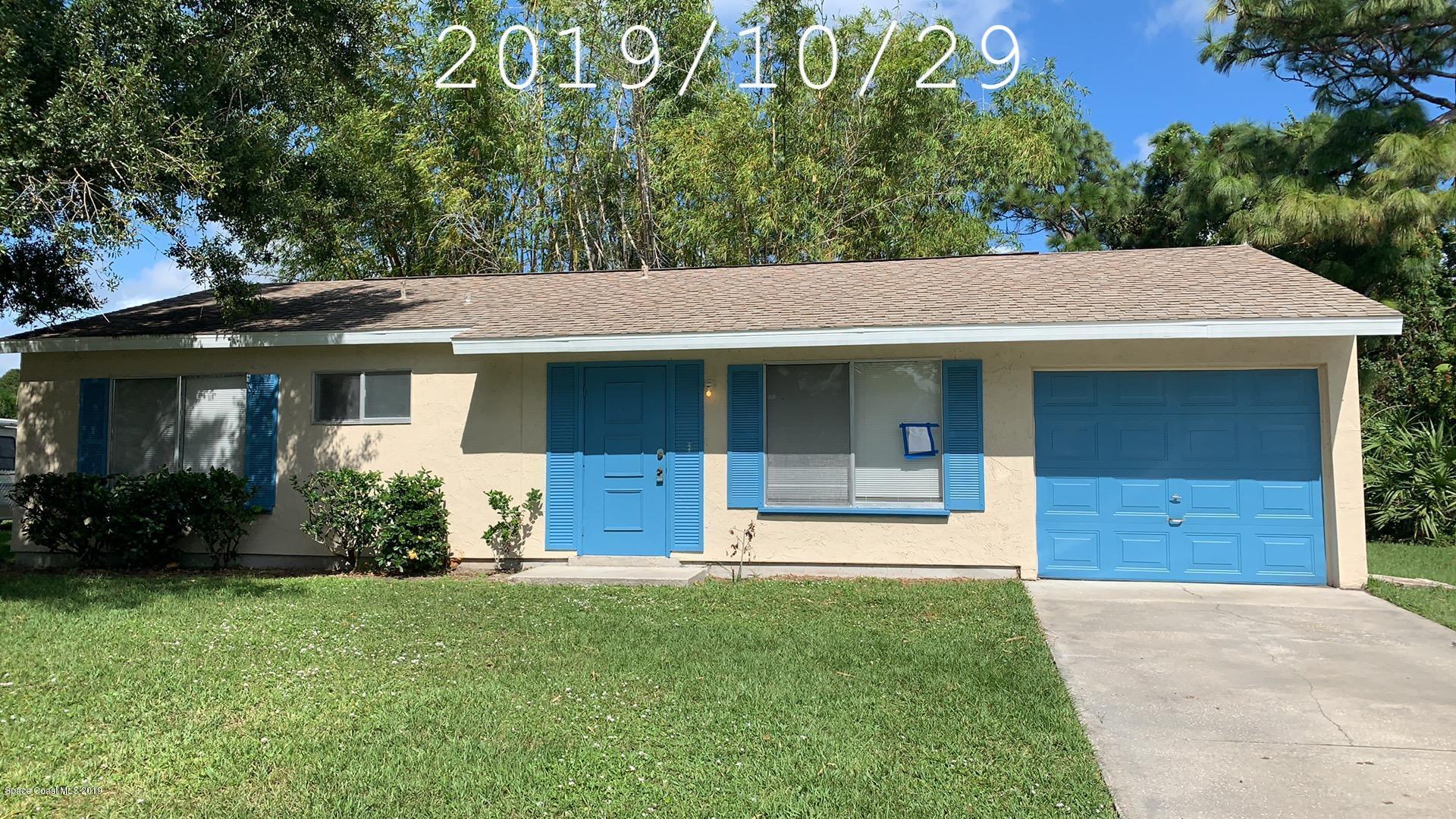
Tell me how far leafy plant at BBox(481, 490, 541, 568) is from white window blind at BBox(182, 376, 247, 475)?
292cm

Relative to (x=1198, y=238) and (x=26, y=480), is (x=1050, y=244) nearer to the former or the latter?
(x=1198, y=238)

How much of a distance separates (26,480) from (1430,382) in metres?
17.2

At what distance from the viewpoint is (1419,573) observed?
30.6ft

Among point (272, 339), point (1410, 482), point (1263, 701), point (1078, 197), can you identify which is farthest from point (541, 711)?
point (1078, 197)

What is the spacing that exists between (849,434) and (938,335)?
1.39 m

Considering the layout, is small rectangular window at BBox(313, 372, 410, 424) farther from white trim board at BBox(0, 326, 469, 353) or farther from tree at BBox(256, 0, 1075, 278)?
tree at BBox(256, 0, 1075, 278)

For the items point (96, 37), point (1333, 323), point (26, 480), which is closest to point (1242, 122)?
point (1333, 323)

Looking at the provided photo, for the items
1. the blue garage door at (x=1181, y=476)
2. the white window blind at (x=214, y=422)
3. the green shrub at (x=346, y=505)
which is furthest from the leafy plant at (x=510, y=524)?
the blue garage door at (x=1181, y=476)

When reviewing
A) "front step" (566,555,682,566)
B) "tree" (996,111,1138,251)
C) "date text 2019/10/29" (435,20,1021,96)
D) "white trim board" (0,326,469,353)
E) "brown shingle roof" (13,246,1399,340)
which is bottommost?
"front step" (566,555,682,566)

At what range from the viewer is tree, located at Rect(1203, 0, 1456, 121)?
500 inches

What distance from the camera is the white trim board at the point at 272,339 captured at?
957cm

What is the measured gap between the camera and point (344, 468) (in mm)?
9719

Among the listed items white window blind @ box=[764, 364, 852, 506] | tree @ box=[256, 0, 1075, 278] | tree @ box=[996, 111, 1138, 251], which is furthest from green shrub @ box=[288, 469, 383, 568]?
tree @ box=[996, 111, 1138, 251]

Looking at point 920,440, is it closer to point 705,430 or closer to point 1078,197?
point 705,430
